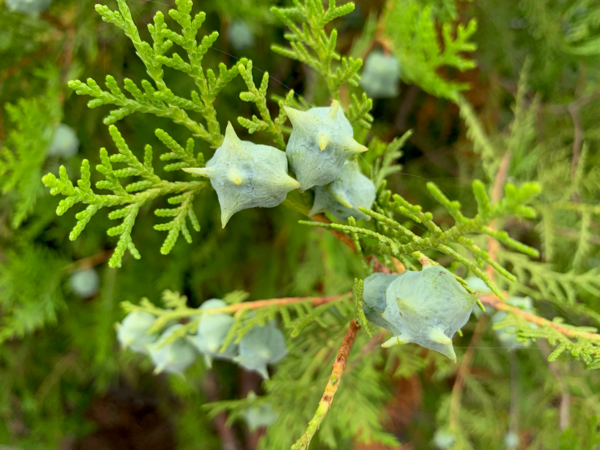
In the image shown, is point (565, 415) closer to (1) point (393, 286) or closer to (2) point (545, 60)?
(1) point (393, 286)

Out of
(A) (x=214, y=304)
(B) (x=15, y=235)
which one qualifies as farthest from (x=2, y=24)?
(A) (x=214, y=304)

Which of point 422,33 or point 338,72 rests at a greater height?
point 422,33

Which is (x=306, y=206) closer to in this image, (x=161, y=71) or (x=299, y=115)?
(x=299, y=115)

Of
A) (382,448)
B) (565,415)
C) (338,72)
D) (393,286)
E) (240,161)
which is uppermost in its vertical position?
(338,72)

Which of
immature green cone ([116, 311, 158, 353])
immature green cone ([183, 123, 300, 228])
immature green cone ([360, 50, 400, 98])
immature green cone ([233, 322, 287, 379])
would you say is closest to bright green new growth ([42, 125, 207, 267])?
immature green cone ([183, 123, 300, 228])

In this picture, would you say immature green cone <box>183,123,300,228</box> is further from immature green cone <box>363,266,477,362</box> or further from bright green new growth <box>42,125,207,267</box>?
immature green cone <box>363,266,477,362</box>

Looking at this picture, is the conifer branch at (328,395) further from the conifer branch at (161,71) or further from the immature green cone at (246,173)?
the conifer branch at (161,71)
